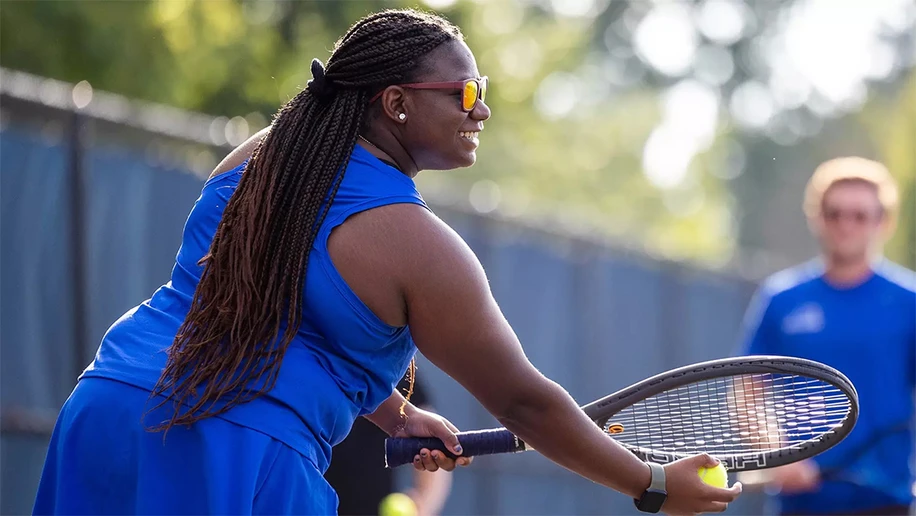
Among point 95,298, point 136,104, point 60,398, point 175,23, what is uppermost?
point 175,23

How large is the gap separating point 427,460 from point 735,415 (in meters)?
1.03

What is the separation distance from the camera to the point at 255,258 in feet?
9.66

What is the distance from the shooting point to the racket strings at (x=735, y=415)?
12.3 ft

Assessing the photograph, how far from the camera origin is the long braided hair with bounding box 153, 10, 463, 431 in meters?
2.87

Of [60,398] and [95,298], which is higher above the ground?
[95,298]

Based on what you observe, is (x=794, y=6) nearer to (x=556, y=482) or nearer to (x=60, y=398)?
(x=556, y=482)

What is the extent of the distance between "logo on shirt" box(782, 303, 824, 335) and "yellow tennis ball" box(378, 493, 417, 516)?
1.89 metres

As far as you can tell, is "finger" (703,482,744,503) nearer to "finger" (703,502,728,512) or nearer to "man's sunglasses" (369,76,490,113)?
"finger" (703,502,728,512)

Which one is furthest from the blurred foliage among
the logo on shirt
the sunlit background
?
the logo on shirt

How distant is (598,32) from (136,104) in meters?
34.6

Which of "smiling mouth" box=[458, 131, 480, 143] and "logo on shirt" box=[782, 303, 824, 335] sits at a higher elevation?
"smiling mouth" box=[458, 131, 480, 143]

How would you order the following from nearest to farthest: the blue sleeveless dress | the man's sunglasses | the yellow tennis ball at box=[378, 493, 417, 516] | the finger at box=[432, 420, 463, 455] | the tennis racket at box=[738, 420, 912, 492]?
the blue sleeveless dress, the man's sunglasses, the finger at box=[432, 420, 463, 455], the yellow tennis ball at box=[378, 493, 417, 516], the tennis racket at box=[738, 420, 912, 492]

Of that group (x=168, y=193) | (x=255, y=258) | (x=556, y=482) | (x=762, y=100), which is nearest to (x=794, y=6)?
(x=762, y=100)

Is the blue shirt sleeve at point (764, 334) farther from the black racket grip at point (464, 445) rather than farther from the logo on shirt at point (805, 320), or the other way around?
the black racket grip at point (464, 445)
